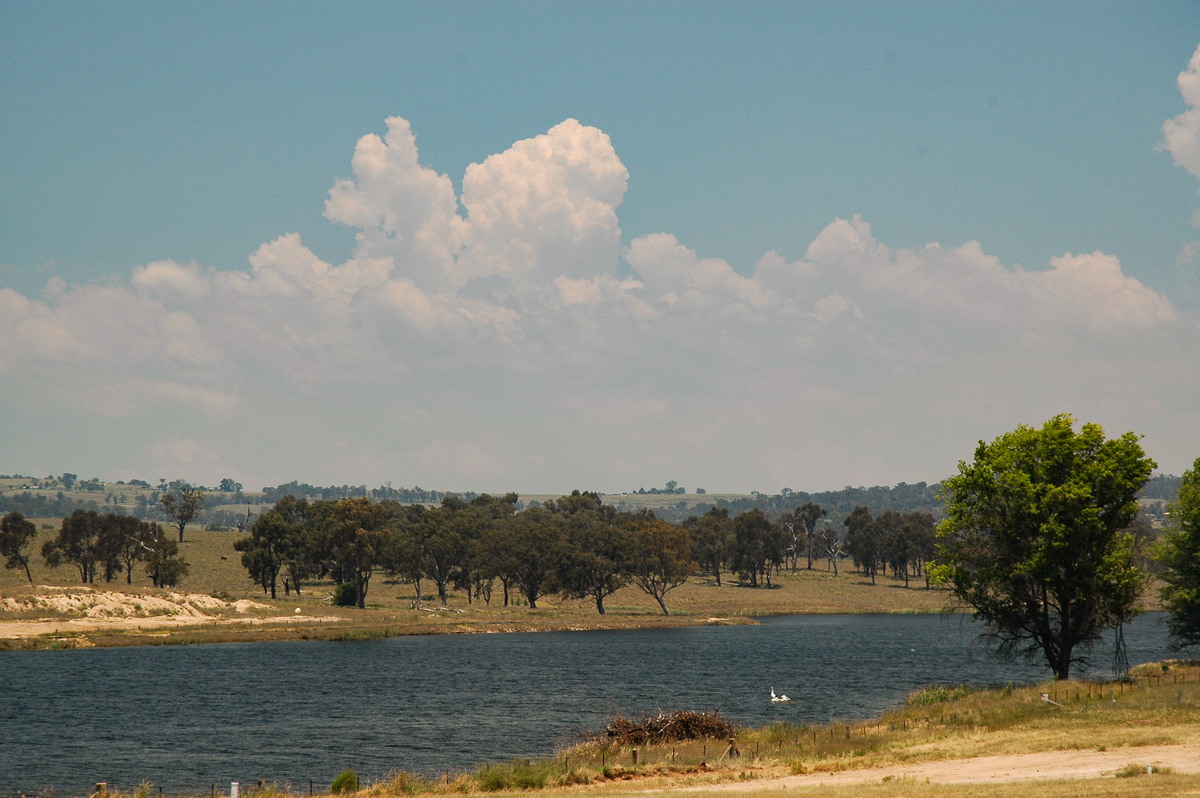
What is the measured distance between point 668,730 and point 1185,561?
153 feet

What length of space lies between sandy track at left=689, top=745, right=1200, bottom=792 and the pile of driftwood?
9851 millimetres

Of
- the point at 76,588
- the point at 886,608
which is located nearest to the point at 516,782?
the point at 76,588

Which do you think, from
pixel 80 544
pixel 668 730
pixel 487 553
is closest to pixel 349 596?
pixel 487 553

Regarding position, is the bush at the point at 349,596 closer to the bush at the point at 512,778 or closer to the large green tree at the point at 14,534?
A: the large green tree at the point at 14,534

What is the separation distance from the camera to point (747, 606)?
182625 mm

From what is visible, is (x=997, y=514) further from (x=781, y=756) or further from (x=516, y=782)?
(x=516, y=782)

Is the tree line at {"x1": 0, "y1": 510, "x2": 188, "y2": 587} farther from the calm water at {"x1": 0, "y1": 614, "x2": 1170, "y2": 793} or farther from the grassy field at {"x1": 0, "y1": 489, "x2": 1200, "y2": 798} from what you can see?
the grassy field at {"x1": 0, "y1": 489, "x2": 1200, "y2": 798}

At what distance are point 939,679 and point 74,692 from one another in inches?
2586

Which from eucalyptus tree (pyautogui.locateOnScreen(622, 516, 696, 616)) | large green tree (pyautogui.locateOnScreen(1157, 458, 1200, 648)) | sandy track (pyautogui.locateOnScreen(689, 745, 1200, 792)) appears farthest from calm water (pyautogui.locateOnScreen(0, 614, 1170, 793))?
eucalyptus tree (pyautogui.locateOnScreen(622, 516, 696, 616))

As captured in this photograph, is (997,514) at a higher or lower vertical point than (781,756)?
higher

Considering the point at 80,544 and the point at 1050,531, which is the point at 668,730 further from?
the point at 80,544

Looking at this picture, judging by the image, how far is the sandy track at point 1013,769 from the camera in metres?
35.8

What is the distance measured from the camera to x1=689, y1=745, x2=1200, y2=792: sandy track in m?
35.8

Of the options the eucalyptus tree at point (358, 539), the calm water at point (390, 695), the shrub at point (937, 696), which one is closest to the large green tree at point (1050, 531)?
the shrub at point (937, 696)
